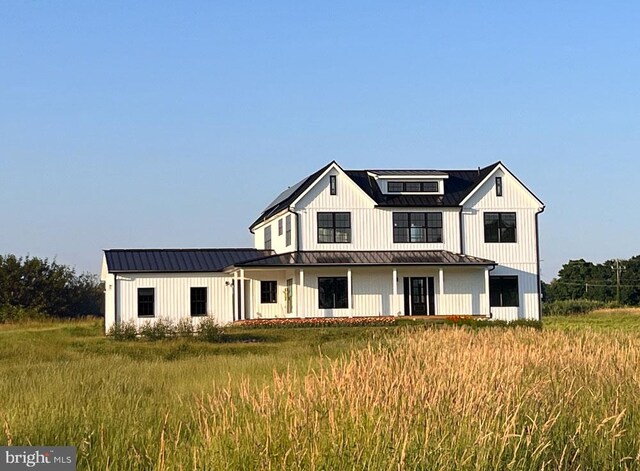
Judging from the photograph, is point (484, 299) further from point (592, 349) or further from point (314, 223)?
point (592, 349)

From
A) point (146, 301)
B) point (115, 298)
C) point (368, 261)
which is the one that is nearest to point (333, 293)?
point (368, 261)

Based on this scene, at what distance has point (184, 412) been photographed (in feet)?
31.9

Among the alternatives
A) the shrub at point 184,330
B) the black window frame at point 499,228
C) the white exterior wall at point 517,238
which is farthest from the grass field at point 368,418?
Answer: the black window frame at point 499,228

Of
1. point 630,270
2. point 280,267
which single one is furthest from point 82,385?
point 630,270

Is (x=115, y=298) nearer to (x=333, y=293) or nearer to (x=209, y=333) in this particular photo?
(x=333, y=293)

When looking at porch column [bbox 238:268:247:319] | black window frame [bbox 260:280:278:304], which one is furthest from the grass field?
black window frame [bbox 260:280:278:304]

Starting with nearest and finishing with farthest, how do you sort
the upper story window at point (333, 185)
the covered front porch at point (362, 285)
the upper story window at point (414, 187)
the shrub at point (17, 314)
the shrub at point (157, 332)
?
1. the shrub at point (157, 332)
2. the covered front porch at point (362, 285)
3. the upper story window at point (333, 185)
4. the upper story window at point (414, 187)
5. the shrub at point (17, 314)

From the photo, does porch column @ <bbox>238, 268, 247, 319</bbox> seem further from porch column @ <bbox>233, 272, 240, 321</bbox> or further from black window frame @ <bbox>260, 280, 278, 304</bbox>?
black window frame @ <bbox>260, 280, 278, 304</bbox>

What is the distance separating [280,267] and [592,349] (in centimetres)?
2448

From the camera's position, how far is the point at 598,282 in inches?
3536

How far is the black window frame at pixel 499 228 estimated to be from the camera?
4084cm

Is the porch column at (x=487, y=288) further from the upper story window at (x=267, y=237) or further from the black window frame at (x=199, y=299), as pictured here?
the black window frame at (x=199, y=299)

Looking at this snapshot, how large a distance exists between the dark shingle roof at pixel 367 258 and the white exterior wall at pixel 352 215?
0.31m

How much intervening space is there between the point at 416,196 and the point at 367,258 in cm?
412
